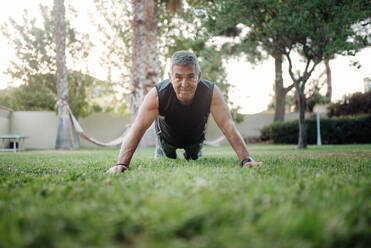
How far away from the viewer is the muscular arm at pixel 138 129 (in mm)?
2631

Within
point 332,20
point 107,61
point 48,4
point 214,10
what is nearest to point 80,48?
point 107,61

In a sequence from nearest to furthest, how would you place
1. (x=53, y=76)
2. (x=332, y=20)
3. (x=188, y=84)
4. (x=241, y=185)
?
(x=241, y=185), (x=188, y=84), (x=332, y=20), (x=53, y=76)

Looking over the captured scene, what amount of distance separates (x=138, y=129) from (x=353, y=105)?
17179 millimetres

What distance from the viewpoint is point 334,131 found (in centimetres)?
1270

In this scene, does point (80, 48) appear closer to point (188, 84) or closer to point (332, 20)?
point (332, 20)

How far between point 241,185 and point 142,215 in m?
0.74

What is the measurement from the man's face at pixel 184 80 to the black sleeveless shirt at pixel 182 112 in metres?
0.16

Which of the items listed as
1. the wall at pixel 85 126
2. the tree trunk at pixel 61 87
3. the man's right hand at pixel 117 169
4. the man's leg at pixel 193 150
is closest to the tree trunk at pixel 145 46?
the tree trunk at pixel 61 87

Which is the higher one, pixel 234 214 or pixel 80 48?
pixel 80 48

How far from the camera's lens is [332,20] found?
7473 mm

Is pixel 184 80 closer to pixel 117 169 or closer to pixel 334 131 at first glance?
pixel 117 169

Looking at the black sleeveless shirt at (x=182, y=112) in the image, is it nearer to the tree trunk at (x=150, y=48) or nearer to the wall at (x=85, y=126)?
the tree trunk at (x=150, y=48)

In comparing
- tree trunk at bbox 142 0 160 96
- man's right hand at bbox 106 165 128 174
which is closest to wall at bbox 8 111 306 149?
tree trunk at bbox 142 0 160 96

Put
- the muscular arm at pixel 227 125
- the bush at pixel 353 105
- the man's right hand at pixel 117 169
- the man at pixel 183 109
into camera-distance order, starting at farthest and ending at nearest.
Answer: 1. the bush at pixel 353 105
2. the muscular arm at pixel 227 125
3. the man at pixel 183 109
4. the man's right hand at pixel 117 169
